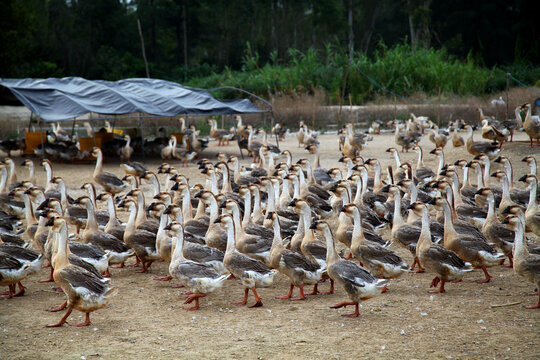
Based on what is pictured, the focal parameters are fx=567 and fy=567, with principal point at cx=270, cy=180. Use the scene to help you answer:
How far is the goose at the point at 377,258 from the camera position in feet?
26.1

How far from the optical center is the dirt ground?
596 centimetres

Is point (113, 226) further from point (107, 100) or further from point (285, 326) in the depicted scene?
point (107, 100)

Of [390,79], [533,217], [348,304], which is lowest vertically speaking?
[348,304]

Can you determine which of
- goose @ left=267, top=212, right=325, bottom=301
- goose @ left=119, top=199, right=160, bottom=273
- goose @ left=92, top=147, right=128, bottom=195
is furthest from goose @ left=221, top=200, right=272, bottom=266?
goose @ left=92, top=147, right=128, bottom=195

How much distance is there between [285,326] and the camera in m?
6.73

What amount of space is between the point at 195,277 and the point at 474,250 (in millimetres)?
4053

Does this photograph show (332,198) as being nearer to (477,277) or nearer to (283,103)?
(477,277)

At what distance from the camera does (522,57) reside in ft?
131

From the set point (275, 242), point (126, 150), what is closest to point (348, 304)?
point (275, 242)

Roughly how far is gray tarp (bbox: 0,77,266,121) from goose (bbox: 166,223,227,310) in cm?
1235

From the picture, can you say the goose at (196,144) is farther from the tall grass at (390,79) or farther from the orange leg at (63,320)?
the orange leg at (63,320)

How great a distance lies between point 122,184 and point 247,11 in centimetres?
4241

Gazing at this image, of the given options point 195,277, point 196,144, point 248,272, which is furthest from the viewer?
point 196,144

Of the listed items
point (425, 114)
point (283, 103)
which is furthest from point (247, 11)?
point (425, 114)
